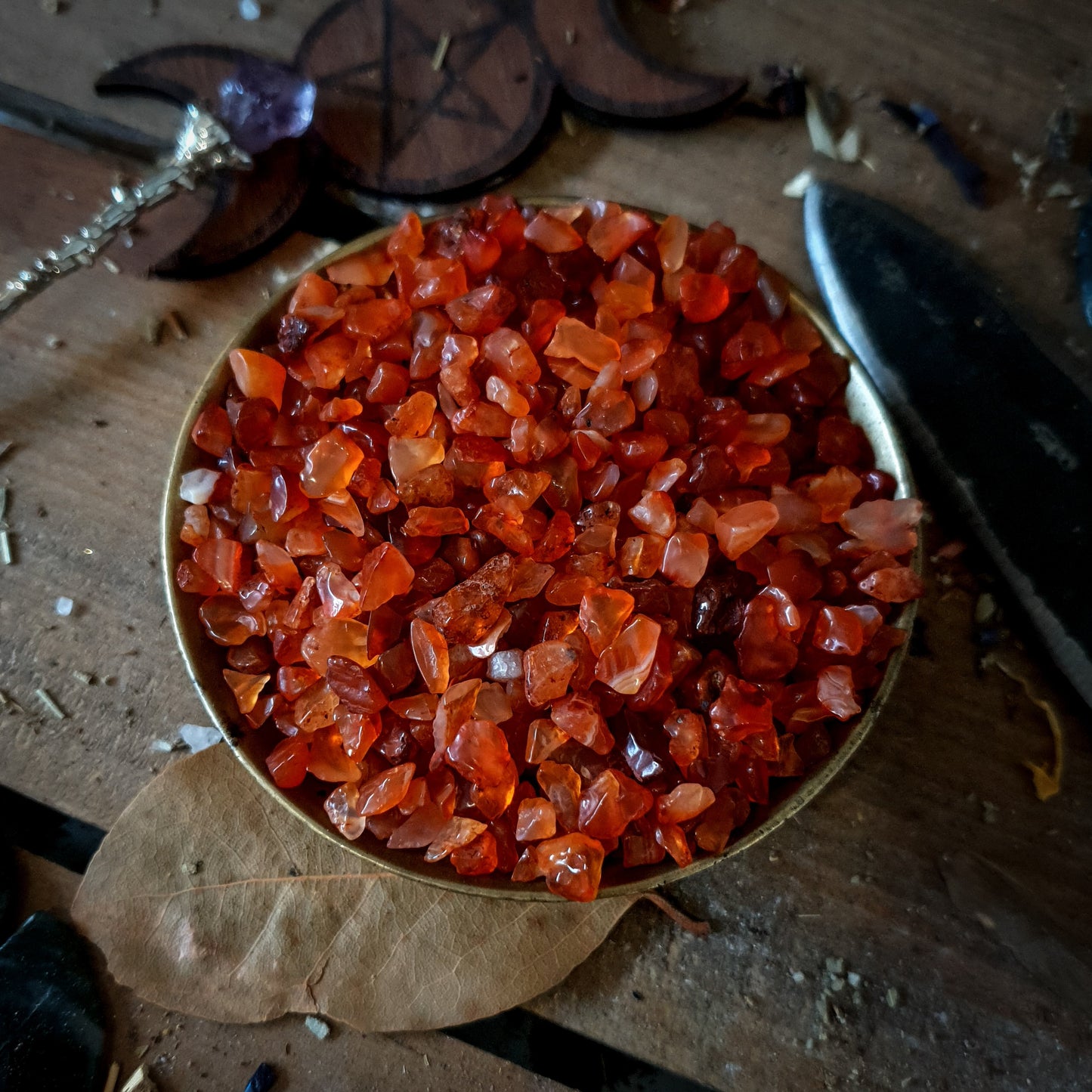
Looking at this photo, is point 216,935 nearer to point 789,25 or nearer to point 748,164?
point 748,164

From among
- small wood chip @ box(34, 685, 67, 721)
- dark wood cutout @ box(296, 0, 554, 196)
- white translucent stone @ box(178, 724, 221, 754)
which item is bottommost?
small wood chip @ box(34, 685, 67, 721)

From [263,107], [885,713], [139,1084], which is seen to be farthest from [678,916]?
[263,107]

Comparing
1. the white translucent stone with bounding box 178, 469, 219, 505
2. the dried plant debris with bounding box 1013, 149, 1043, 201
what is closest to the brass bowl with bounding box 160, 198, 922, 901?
the white translucent stone with bounding box 178, 469, 219, 505

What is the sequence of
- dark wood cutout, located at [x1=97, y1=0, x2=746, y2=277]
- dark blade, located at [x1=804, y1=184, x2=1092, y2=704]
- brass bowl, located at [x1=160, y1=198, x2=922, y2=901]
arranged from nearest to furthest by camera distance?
brass bowl, located at [x1=160, y1=198, x2=922, y2=901], dark blade, located at [x1=804, y1=184, x2=1092, y2=704], dark wood cutout, located at [x1=97, y1=0, x2=746, y2=277]

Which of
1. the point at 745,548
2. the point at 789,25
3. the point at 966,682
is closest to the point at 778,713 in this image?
the point at 745,548

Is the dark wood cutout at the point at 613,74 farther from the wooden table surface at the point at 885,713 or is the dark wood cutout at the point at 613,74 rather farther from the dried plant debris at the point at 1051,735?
the dried plant debris at the point at 1051,735

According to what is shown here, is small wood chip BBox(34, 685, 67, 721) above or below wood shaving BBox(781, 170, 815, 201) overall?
below

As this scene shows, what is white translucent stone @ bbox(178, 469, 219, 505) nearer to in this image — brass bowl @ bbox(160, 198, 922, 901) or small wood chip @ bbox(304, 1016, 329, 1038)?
brass bowl @ bbox(160, 198, 922, 901)
